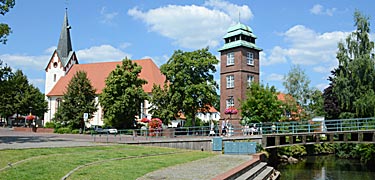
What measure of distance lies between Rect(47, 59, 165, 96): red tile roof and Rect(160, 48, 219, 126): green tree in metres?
16.6

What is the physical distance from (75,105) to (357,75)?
109 ft

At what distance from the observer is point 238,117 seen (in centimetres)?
4391

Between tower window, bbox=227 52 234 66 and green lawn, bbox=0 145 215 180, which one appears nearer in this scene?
green lawn, bbox=0 145 215 180

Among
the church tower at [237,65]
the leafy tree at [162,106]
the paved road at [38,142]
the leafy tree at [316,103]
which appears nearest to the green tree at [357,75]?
the leafy tree at [316,103]

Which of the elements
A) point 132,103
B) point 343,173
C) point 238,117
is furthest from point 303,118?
point 132,103

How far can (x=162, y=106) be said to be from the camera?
4450 cm

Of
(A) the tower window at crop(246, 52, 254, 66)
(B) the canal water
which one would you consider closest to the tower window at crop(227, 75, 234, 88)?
(A) the tower window at crop(246, 52, 254, 66)

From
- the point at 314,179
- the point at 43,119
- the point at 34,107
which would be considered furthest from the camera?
the point at 43,119

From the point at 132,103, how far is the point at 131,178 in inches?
1240

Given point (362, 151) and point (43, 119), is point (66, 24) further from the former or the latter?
point (362, 151)

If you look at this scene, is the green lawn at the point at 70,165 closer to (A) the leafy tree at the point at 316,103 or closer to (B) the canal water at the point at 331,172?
(B) the canal water at the point at 331,172

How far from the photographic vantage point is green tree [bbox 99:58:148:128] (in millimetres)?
43438

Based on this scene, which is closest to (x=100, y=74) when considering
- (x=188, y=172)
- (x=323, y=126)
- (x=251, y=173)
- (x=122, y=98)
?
(x=122, y=98)

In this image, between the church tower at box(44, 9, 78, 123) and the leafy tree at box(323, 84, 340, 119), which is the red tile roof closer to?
the church tower at box(44, 9, 78, 123)
